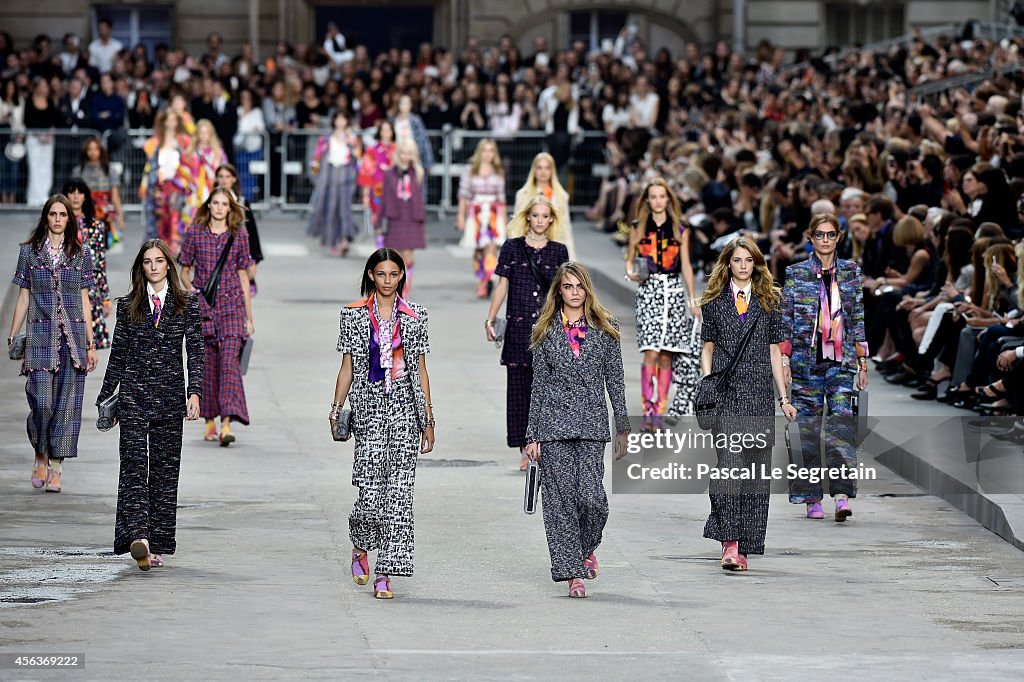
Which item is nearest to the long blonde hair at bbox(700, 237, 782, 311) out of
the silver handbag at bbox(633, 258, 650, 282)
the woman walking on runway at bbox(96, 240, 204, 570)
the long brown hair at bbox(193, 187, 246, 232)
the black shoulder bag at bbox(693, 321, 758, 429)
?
the black shoulder bag at bbox(693, 321, 758, 429)

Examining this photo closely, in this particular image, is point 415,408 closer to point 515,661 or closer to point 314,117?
point 515,661

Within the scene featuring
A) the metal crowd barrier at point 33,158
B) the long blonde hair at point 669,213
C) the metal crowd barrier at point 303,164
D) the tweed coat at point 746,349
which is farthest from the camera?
the metal crowd barrier at point 303,164

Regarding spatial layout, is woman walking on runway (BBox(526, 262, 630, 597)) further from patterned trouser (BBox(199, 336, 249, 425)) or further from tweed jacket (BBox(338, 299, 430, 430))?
patterned trouser (BBox(199, 336, 249, 425))

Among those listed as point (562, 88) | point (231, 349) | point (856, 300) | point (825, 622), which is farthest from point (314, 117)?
point (825, 622)

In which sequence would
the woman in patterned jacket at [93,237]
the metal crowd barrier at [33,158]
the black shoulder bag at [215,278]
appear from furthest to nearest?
the metal crowd barrier at [33,158]
the woman in patterned jacket at [93,237]
the black shoulder bag at [215,278]

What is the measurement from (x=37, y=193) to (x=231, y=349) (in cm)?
1874

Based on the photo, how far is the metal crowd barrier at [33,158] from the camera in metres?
32.4

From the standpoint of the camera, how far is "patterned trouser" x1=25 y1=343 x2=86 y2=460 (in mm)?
12734

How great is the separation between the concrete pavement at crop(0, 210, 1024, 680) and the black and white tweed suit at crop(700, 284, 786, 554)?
234 mm

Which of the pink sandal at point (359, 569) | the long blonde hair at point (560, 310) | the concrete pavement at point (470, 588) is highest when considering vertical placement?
the long blonde hair at point (560, 310)

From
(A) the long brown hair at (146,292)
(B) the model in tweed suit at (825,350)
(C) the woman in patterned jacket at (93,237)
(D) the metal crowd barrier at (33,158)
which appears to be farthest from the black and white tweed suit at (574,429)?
(D) the metal crowd barrier at (33,158)

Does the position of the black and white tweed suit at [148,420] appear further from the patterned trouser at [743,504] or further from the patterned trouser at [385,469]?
the patterned trouser at [743,504]

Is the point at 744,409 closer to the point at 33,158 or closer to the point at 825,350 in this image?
the point at 825,350

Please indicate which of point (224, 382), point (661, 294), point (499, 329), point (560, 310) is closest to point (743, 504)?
point (560, 310)
